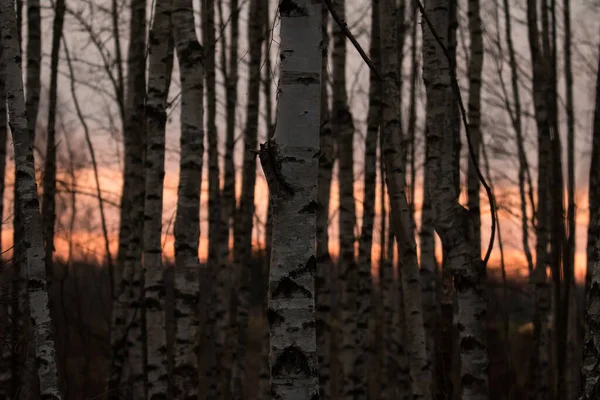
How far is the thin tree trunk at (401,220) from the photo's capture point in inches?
257

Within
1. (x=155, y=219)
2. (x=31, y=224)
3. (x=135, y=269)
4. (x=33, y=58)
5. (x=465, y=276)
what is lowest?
(x=465, y=276)

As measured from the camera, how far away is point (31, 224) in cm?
570

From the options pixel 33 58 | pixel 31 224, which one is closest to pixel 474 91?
pixel 33 58

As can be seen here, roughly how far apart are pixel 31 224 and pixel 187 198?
4.36 feet

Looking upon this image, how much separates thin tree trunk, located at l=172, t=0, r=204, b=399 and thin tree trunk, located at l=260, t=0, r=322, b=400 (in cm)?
345

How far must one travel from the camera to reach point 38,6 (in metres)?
8.70

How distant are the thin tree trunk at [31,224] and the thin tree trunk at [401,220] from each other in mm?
2729

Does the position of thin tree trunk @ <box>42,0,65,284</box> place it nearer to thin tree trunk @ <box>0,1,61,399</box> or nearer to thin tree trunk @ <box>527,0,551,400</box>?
thin tree trunk @ <box>0,1,61,399</box>

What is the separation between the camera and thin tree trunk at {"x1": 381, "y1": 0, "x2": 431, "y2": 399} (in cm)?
652

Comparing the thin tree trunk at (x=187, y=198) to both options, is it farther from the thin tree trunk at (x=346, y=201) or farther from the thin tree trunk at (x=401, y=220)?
the thin tree trunk at (x=346, y=201)

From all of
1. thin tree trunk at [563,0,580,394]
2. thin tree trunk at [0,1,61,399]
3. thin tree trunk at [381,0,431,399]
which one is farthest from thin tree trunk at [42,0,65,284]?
thin tree trunk at [563,0,580,394]

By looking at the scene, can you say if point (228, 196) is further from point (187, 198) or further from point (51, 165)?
point (187, 198)

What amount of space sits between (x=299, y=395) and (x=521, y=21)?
1222cm

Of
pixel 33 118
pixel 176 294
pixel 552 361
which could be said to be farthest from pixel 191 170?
pixel 552 361
